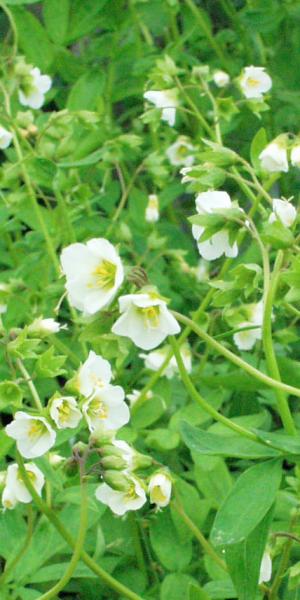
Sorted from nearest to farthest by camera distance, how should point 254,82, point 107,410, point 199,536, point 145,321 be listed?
1. point 145,321
2. point 107,410
3. point 199,536
4. point 254,82

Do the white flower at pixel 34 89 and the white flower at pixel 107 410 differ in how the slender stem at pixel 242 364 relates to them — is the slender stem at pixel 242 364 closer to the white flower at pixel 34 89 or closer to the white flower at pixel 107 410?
the white flower at pixel 107 410

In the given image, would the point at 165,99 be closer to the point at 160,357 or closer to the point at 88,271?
the point at 160,357

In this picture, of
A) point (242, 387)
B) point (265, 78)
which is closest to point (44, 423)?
point (242, 387)

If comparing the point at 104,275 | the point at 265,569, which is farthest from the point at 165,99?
the point at 265,569

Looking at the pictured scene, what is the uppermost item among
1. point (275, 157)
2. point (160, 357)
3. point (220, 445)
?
point (275, 157)

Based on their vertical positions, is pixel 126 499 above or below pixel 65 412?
below

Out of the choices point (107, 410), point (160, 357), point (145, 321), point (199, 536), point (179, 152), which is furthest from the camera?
point (179, 152)
